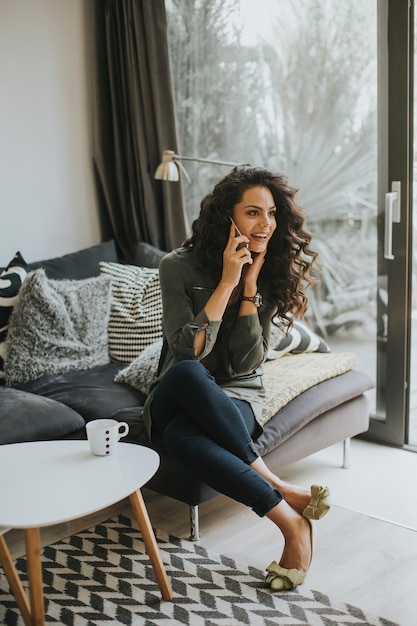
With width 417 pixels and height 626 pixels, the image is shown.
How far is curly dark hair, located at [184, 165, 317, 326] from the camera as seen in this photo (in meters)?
2.52

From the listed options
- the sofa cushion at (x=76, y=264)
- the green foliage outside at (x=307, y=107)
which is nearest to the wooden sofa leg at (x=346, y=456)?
the green foliage outside at (x=307, y=107)

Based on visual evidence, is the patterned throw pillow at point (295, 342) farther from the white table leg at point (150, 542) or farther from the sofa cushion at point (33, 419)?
the white table leg at point (150, 542)

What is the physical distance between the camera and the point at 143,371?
2.88 meters

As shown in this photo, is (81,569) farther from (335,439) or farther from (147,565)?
(335,439)

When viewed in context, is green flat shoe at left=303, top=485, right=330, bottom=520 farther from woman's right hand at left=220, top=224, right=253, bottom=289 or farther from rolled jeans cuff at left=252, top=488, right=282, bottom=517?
woman's right hand at left=220, top=224, right=253, bottom=289

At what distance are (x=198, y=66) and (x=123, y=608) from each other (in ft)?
8.48

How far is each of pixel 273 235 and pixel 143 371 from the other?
0.73 metres

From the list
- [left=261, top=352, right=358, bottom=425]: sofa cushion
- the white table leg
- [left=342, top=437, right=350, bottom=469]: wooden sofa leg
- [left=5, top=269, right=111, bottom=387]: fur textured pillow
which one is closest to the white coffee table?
the white table leg

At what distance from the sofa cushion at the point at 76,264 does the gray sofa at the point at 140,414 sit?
0.44 metres

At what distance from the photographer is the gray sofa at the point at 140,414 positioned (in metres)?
2.47

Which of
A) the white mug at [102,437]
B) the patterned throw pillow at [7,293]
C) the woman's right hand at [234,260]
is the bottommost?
the white mug at [102,437]

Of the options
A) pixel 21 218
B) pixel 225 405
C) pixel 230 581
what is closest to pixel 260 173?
pixel 225 405

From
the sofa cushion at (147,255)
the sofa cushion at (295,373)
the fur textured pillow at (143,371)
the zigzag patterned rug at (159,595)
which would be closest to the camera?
the zigzag patterned rug at (159,595)

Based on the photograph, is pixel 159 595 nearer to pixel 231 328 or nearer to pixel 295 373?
pixel 231 328
